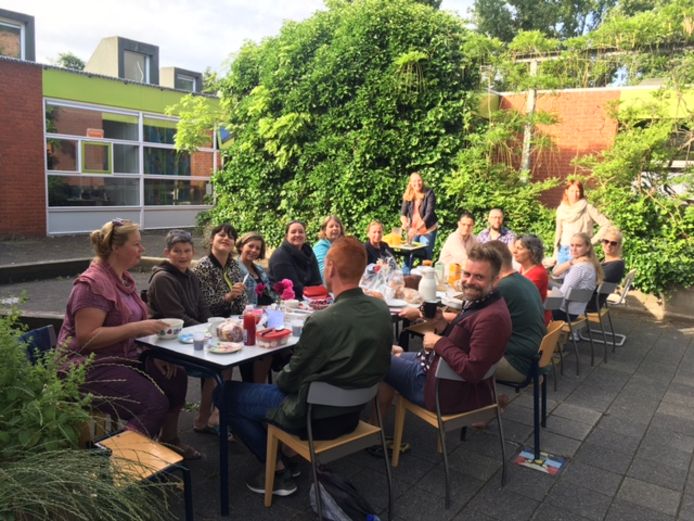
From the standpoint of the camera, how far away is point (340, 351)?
96.7 inches

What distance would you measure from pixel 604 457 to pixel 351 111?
7389 millimetres

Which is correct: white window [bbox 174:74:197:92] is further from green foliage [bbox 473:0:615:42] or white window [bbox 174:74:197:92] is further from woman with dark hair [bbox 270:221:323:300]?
woman with dark hair [bbox 270:221:323:300]

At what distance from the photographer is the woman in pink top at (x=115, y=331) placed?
9.01ft

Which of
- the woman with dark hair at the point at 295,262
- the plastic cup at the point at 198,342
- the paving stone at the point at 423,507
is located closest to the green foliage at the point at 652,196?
the woman with dark hair at the point at 295,262

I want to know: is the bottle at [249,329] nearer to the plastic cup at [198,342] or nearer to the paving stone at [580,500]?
the plastic cup at [198,342]

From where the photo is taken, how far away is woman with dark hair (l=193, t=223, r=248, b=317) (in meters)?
3.89

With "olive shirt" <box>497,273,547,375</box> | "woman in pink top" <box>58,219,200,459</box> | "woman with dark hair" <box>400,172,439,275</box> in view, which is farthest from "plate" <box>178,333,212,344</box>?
"woman with dark hair" <box>400,172,439,275</box>

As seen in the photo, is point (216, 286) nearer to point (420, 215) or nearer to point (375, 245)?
point (375, 245)

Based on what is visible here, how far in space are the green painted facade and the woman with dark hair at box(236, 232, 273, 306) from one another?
1047 cm

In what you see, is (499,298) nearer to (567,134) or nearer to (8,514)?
(8,514)

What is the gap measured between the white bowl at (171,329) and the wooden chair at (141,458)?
633 millimetres

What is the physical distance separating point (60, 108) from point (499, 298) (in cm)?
1274

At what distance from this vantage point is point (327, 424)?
100 inches

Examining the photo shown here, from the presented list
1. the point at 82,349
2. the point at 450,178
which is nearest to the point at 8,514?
the point at 82,349
